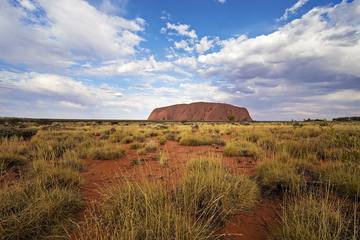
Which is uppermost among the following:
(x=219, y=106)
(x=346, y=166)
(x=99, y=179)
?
(x=219, y=106)

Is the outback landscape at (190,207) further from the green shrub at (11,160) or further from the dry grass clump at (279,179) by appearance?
the green shrub at (11,160)

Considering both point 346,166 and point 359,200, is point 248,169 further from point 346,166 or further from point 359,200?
point 359,200

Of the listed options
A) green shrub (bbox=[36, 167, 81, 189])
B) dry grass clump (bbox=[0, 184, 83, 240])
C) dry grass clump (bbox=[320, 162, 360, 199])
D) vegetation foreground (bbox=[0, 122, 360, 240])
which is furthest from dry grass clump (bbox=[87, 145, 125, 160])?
dry grass clump (bbox=[320, 162, 360, 199])

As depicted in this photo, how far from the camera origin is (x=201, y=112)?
5704 inches

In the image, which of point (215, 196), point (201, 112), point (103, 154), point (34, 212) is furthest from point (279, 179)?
point (201, 112)

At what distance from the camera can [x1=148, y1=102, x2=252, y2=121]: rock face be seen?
5448 inches

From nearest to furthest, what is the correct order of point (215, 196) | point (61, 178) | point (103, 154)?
point (215, 196), point (61, 178), point (103, 154)

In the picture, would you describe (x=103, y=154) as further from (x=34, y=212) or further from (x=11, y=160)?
(x=34, y=212)

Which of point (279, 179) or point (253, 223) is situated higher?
point (279, 179)

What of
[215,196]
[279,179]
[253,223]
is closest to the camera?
[253,223]

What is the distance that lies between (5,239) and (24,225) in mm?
206

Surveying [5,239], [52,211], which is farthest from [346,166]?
[5,239]

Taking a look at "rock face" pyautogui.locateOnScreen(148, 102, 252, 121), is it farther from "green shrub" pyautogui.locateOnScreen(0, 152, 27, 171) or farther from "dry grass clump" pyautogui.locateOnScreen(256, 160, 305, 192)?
"dry grass clump" pyautogui.locateOnScreen(256, 160, 305, 192)

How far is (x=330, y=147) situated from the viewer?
7574 mm
